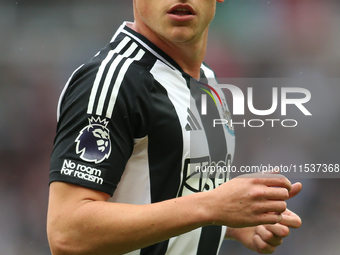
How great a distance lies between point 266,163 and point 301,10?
12.6 feet

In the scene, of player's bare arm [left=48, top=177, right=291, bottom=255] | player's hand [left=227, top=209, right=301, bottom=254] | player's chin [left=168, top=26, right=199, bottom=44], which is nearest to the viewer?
player's bare arm [left=48, top=177, right=291, bottom=255]

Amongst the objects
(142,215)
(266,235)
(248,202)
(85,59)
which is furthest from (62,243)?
(85,59)

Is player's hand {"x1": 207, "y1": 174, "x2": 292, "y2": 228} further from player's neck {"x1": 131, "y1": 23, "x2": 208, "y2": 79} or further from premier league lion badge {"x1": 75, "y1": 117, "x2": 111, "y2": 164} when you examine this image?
player's neck {"x1": 131, "y1": 23, "x2": 208, "y2": 79}

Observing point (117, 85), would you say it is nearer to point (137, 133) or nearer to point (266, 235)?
point (137, 133)

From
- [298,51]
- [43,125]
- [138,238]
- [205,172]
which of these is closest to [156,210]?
[138,238]

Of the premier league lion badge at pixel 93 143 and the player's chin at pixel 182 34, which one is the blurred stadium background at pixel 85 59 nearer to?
the player's chin at pixel 182 34

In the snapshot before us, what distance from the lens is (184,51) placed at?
4.74 feet

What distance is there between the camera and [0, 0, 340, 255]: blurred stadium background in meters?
4.13

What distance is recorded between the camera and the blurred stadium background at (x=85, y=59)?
4133mm

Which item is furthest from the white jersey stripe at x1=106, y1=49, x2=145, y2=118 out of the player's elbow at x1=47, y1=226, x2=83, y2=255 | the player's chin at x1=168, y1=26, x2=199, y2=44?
the player's elbow at x1=47, y1=226, x2=83, y2=255

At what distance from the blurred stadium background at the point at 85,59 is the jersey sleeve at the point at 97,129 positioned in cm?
302

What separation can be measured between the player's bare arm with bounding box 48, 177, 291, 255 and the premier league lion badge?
0.09 meters

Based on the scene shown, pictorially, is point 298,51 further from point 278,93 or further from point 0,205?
point 0,205

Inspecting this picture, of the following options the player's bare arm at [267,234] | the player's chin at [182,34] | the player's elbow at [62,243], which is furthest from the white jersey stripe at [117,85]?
the player's bare arm at [267,234]
